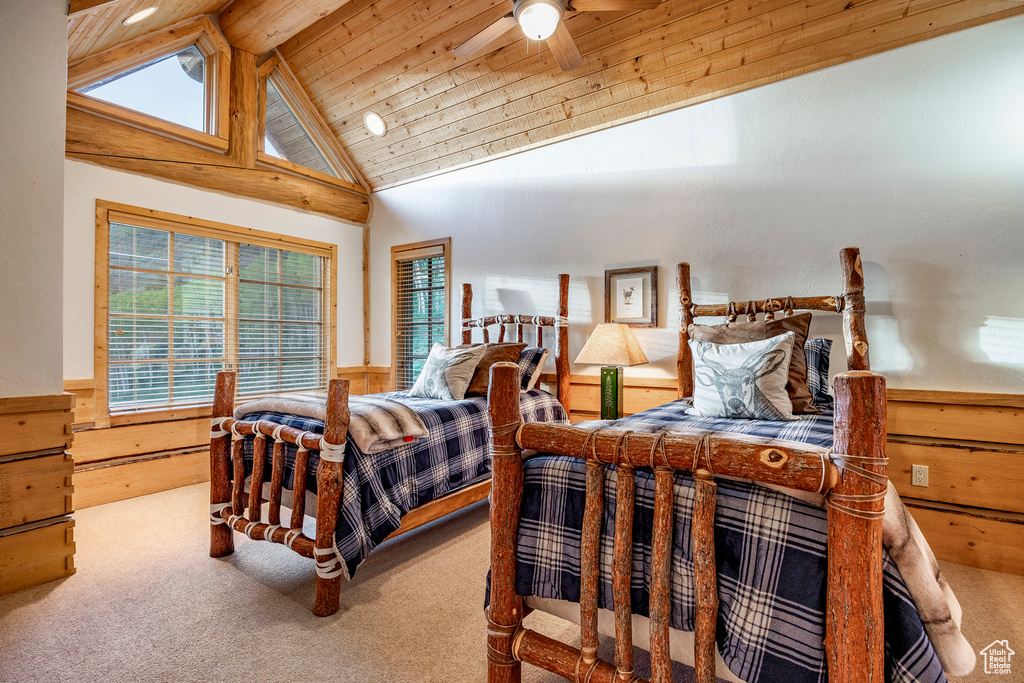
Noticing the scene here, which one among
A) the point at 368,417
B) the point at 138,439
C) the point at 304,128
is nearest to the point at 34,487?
the point at 138,439

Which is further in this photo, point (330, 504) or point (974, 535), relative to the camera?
point (974, 535)

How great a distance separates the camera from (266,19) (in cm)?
356

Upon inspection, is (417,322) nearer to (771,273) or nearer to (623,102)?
(623,102)

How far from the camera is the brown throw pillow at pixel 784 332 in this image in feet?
7.22

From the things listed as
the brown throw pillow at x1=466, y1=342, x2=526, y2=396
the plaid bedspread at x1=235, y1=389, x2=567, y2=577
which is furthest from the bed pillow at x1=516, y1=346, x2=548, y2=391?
the plaid bedspread at x1=235, y1=389, x2=567, y2=577

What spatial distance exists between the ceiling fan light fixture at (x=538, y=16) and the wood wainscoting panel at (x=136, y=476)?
3560 mm

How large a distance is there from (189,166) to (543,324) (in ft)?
9.24

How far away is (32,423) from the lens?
85.8 inches

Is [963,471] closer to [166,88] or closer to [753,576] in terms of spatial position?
[753,576]

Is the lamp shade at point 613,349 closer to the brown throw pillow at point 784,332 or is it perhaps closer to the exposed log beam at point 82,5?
the brown throw pillow at point 784,332

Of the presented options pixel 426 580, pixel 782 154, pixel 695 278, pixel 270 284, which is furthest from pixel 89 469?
pixel 782 154

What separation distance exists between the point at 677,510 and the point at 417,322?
372 cm

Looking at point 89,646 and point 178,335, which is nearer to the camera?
point 89,646

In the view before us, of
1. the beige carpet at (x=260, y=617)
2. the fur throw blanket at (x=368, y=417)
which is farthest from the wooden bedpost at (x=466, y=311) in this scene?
the beige carpet at (x=260, y=617)
